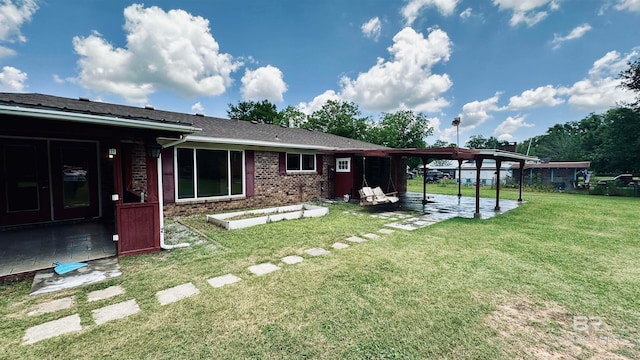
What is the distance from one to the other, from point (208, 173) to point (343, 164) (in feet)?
18.8

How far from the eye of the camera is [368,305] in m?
2.79

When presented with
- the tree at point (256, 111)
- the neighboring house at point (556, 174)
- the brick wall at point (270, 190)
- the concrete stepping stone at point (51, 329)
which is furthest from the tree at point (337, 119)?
the concrete stepping stone at point (51, 329)

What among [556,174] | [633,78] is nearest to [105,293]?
[633,78]

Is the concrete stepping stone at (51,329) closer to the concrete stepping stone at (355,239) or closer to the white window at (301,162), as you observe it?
the concrete stepping stone at (355,239)

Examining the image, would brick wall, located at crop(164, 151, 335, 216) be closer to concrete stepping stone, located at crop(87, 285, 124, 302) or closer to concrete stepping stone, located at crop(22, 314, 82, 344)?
concrete stepping stone, located at crop(87, 285, 124, 302)

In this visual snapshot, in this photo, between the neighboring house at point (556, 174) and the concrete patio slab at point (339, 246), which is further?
the neighboring house at point (556, 174)

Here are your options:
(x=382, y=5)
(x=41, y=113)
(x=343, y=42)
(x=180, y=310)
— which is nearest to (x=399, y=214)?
(x=180, y=310)

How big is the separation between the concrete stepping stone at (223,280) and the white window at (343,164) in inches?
331

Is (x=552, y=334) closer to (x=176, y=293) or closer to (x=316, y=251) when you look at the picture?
(x=316, y=251)

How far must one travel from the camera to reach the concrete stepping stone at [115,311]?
2523 millimetres

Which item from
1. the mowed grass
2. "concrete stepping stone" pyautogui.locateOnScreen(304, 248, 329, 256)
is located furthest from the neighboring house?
"concrete stepping stone" pyautogui.locateOnScreen(304, 248, 329, 256)

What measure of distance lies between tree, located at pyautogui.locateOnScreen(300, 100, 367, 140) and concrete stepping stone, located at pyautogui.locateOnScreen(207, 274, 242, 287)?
26.1 m

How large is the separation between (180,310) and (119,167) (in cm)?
292

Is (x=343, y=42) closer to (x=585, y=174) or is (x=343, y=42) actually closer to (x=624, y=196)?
(x=624, y=196)
